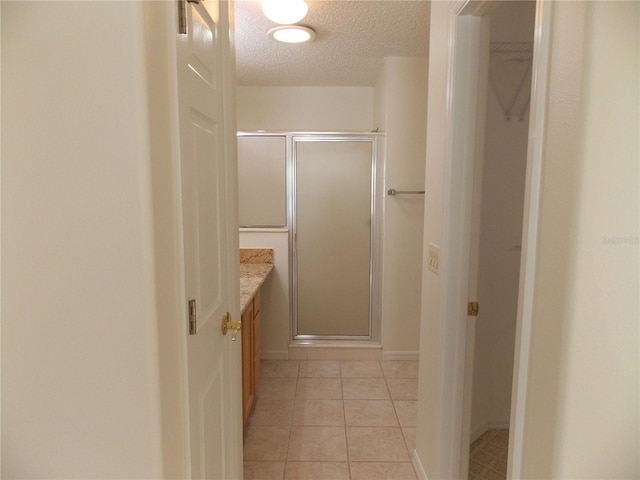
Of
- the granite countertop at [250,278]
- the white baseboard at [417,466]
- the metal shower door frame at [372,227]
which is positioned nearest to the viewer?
the white baseboard at [417,466]

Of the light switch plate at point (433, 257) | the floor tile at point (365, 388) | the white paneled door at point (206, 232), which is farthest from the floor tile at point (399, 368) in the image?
the white paneled door at point (206, 232)

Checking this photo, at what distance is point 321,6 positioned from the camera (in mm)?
2223

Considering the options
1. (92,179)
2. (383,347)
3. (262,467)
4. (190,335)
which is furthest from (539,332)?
(383,347)

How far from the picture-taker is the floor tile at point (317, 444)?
2.13 metres

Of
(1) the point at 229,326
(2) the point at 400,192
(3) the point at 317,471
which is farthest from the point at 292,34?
(3) the point at 317,471

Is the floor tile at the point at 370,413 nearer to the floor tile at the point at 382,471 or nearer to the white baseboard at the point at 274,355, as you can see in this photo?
the floor tile at the point at 382,471

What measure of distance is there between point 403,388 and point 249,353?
1258mm

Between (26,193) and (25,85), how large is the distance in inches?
8.0

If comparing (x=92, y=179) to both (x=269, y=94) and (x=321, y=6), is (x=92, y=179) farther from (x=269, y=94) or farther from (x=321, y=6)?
(x=269, y=94)

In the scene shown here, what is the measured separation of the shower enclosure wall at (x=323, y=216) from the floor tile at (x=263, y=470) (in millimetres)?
1395

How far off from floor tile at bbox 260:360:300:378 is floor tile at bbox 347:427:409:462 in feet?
2.89

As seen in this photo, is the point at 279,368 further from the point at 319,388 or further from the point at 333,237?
the point at 333,237

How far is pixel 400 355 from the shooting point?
3.35 metres

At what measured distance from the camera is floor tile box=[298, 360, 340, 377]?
3133mm
